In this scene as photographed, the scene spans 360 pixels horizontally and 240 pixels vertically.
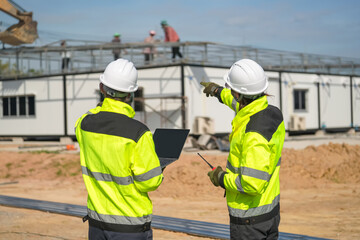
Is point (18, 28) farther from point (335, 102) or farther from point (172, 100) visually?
point (335, 102)

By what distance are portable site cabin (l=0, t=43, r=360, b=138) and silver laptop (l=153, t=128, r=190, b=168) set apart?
1535cm

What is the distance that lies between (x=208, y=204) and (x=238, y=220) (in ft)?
24.8

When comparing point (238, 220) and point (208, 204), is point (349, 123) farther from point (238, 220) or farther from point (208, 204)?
point (238, 220)

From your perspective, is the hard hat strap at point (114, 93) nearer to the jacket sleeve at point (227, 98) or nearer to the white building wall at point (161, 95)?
the jacket sleeve at point (227, 98)

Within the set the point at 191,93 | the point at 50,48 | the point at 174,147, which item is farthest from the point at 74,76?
the point at 174,147

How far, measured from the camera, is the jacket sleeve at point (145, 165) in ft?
10.0

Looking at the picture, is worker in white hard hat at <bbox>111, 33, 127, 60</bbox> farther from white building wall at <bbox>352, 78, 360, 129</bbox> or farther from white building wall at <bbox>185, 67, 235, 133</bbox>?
white building wall at <bbox>352, 78, 360, 129</bbox>

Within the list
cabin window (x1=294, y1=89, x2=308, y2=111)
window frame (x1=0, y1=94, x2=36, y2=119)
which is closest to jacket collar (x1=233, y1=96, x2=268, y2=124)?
window frame (x1=0, y1=94, x2=36, y2=119)

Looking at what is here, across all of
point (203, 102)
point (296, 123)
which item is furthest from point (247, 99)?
point (296, 123)

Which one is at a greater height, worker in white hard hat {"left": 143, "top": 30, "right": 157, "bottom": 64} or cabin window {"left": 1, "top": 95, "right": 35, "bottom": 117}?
worker in white hard hat {"left": 143, "top": 30, "right": 157, "bottom": 64}

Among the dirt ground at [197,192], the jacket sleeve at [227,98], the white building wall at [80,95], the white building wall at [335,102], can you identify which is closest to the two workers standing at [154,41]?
the white building wall at [80,95]

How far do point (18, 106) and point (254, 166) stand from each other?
76.6 ft

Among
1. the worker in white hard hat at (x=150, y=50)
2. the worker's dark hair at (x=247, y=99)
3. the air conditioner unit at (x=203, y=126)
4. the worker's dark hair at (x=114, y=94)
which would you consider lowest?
A: the air conditioner unit at (x=203, y=126)

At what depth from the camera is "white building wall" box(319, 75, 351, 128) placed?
26188mm
